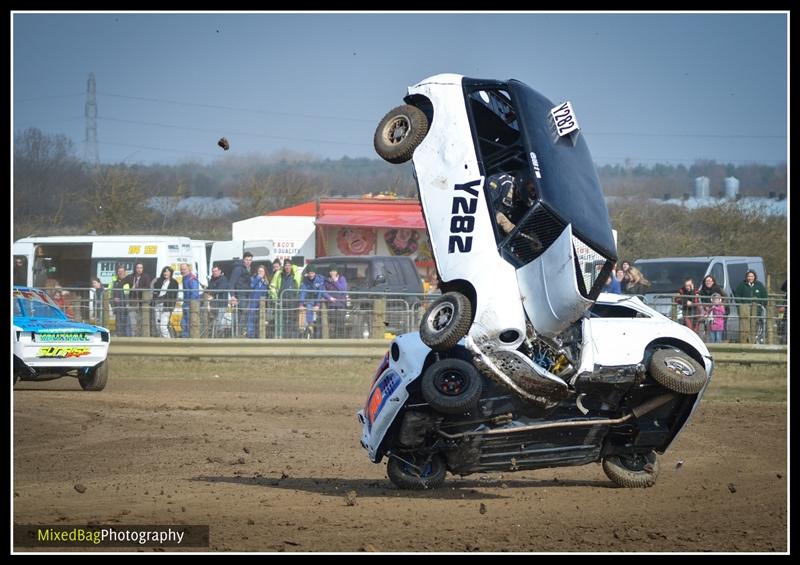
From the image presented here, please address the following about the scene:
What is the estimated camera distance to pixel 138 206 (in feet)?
150

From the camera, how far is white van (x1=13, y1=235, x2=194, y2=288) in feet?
92.7

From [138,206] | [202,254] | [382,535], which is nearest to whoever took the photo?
[382,535]

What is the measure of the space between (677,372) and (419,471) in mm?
2339

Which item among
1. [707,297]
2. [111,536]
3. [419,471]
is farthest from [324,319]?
[111,536]

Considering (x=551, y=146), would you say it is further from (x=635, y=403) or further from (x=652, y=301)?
(x=652, y=301)

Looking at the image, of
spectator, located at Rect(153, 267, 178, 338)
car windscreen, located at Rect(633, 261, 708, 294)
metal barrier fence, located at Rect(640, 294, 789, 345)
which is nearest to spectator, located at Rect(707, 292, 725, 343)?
metal barrier fence, located at Rect(640, 294, 789, 345)

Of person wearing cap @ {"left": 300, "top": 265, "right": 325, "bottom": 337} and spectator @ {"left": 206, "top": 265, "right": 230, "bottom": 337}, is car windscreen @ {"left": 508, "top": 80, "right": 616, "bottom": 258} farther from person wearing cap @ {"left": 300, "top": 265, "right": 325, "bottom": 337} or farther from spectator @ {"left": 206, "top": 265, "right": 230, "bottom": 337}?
spectator @ {"left": 206, "top": 265, "right": 230, "bottom": 337}

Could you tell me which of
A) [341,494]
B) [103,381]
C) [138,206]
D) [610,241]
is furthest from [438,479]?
[138,206]

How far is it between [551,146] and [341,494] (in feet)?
11.3

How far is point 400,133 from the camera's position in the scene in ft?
29.5

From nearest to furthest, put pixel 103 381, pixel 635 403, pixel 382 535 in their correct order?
pixel 382 535, pixel 635 403, pixel 103 381

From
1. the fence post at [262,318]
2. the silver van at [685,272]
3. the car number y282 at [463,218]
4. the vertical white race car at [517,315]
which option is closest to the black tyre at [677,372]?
the vertical white race car at [517,315]

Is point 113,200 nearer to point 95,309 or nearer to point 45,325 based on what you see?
point 95,309

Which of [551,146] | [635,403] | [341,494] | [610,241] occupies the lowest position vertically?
[341,494]
